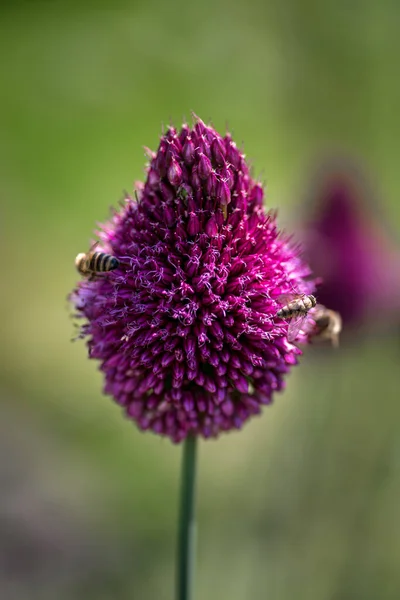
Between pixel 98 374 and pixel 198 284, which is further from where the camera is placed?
pixel 98 374

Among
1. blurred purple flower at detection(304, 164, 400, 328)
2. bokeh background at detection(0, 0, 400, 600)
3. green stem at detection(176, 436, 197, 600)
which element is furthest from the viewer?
bokeh background at detection(0, 0, 400, 600)

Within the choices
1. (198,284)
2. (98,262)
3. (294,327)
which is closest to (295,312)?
(294,327)

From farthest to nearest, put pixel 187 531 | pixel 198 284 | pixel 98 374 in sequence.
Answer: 1. pixel 98 374
2. pixel 187 531
3. pixel 198 284

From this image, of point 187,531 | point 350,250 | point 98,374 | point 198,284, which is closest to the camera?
point 198,284

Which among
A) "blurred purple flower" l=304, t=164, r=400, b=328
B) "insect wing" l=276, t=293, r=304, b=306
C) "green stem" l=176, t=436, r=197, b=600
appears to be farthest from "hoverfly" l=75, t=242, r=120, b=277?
"blurred purple flower" l=304, t=164, r=400, b=328

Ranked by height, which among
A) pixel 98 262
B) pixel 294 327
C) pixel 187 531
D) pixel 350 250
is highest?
pixel 350 250

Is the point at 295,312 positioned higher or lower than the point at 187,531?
higher

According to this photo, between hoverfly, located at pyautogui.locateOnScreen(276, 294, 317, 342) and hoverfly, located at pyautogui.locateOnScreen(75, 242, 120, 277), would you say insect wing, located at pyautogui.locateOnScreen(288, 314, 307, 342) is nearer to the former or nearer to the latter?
hoverfly, located at pyautogui.locateOnScreen(276, 294, 317, 342)

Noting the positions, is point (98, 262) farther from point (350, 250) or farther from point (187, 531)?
point (350, 250)
